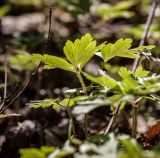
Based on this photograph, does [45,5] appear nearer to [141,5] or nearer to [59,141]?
[141,5]

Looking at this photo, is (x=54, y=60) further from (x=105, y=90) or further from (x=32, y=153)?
(x=32, y=153)

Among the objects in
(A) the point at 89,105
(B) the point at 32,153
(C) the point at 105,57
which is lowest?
(B) the point at 32,153

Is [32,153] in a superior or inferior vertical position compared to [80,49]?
inferior

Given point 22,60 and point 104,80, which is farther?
point 22,60

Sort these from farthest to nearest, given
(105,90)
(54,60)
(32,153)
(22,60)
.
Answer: (22,60), (54,60), (105,90), (32,153)

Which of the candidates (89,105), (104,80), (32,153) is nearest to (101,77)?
(104,80)

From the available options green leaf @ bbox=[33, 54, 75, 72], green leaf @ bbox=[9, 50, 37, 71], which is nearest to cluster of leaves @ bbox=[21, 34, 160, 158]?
green leaf @ bbox=[33, 54, 75, 72]

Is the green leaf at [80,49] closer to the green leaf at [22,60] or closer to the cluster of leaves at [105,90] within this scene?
the cluster of leaves at [105,90]

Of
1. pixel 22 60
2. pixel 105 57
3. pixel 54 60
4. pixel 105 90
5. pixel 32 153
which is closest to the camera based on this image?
pixel 32 153

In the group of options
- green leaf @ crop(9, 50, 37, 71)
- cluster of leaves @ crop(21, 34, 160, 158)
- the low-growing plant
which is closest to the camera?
cluster of leaves @ crop(21, 34, 160, 158)

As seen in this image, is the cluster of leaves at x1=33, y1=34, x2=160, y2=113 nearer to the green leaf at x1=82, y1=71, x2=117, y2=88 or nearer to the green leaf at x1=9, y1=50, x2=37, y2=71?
the green leaf at x1=82, y1=71, x2=117, y2=88

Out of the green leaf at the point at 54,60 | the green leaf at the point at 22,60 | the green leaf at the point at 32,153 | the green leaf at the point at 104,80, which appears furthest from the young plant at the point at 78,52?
the green leaf at the point at 22,60
